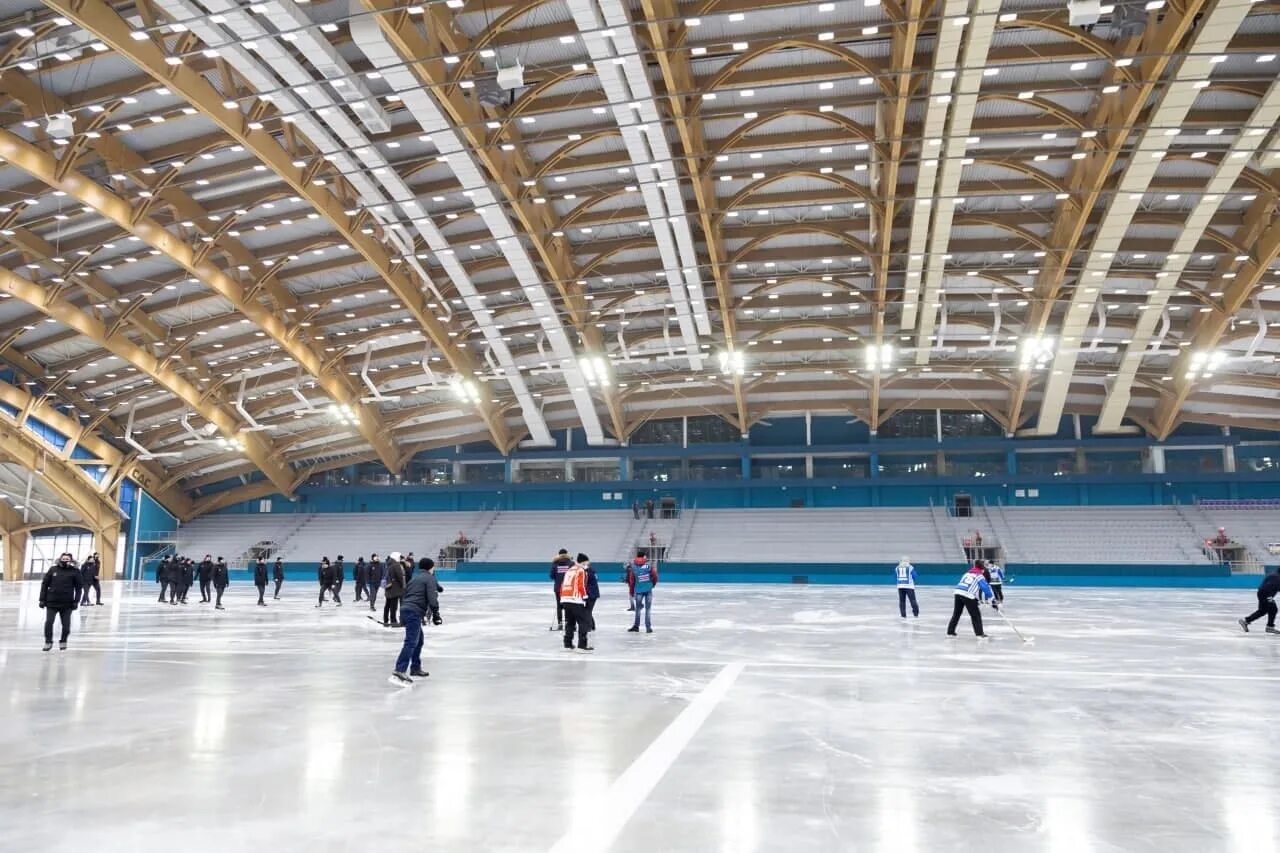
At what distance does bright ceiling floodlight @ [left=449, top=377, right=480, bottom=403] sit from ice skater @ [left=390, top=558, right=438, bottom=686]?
113ft

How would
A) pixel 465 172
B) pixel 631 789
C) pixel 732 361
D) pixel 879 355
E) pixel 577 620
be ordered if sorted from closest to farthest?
1. pixel 631 789
2. pixel 577 620
3. pixel 465 172
4. pixel 879 355
5. pixel 732 361

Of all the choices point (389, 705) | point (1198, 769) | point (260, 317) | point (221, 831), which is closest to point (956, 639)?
point (1198, 769)

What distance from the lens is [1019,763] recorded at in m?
6.67

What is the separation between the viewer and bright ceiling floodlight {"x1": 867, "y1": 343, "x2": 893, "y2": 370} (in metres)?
40.6

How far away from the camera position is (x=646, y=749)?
7137mm

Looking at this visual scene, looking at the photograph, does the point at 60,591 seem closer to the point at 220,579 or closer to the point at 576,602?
the point at 576,602

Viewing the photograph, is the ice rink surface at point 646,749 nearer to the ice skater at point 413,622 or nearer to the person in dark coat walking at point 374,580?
the ice skater at point 413,622

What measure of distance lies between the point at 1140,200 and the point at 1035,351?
9.37 m

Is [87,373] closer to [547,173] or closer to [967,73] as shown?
[547,173]

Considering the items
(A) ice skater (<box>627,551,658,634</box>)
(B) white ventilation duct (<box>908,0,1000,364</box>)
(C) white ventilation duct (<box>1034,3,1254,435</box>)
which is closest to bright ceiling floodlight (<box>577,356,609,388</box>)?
(B) white ventilation duct (<box>908,0,1000,364</box>)

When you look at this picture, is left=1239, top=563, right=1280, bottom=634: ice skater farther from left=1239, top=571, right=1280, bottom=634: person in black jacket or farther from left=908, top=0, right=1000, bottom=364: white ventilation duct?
left=908, top=0, right=1000, bottom=364: white ventilation duct

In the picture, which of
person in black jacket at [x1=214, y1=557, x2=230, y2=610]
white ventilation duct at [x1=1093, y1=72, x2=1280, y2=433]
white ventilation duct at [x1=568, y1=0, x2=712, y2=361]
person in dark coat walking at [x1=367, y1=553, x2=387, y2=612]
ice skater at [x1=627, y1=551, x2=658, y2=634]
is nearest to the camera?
ice skater at [x1=627, y1=551, x2=658, y2=634]

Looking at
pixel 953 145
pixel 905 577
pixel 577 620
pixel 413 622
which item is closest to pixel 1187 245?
pixel 953 145

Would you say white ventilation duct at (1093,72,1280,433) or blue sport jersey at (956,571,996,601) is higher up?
white ventilation duct at (1093,72,1280,433)
